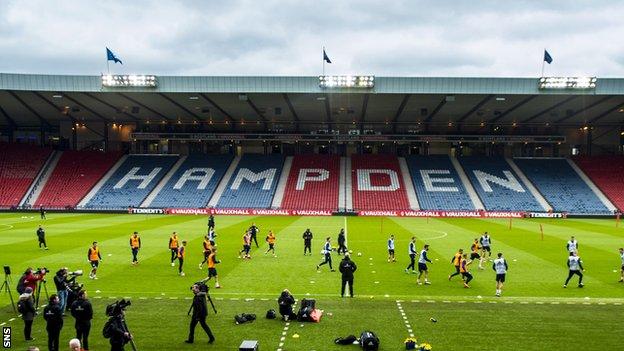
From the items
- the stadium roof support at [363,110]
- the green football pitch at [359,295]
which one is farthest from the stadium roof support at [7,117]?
the stadium roof support at [363,110]

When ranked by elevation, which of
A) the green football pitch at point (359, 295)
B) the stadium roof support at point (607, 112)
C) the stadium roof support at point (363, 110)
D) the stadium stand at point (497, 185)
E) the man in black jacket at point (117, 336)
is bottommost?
the green football pitch at point (359, 295)

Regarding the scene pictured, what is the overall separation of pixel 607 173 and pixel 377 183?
32499 mm

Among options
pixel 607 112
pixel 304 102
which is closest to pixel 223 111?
pixel 304 102

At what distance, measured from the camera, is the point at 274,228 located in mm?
42625

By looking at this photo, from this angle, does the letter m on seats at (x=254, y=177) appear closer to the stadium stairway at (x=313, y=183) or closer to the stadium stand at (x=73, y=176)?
the stadium stairway at (x=313, y=183)

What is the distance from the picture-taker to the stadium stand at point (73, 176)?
62.5 metres

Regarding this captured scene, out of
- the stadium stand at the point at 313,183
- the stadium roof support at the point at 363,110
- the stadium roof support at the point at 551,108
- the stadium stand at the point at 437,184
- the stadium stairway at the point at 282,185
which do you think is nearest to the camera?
the stadium roof support at the point at 551,108

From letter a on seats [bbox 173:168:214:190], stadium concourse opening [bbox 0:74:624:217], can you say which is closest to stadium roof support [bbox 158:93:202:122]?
stadium concourse opening [bbox 0:74:624:217]

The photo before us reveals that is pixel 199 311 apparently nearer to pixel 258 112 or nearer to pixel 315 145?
pixel 258 112

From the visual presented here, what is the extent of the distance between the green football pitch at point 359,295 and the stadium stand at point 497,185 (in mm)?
24372

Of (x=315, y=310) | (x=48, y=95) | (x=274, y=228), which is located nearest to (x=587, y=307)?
(x=315, y=310)

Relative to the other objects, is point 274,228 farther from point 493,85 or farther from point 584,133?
point 584,133

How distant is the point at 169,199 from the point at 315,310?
50.2m

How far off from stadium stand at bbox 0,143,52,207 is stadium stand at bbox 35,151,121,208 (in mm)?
2600
